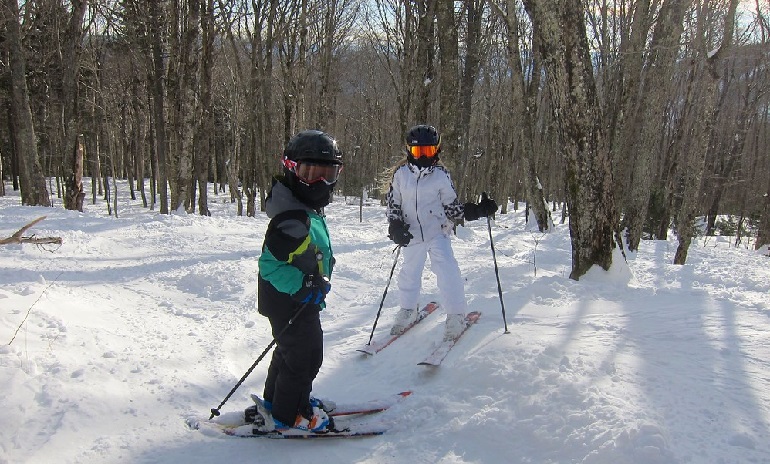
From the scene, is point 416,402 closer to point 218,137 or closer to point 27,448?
point 27,448

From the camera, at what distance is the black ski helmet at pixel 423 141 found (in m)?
4.46

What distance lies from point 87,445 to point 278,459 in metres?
1.12

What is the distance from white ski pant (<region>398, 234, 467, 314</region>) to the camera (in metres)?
4.42

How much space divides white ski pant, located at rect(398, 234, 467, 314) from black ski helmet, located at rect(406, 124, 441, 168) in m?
0.70

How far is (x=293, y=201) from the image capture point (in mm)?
2947

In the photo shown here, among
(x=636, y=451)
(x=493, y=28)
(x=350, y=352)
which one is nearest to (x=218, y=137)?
(x=493, y=28)

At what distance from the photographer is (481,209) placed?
4.32m

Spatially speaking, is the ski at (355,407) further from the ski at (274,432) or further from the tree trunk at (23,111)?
the tree trunk at (23,111)

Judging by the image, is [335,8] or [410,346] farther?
[335,8]

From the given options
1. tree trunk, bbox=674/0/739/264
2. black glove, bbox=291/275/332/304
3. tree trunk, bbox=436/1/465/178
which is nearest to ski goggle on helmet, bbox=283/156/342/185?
black glove, bbox=291/275/332/304

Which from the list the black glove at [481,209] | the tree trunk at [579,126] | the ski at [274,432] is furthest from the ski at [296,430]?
the tree trunk at [579,126]

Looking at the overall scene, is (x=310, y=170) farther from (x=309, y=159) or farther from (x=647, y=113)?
(x=647, y=113)

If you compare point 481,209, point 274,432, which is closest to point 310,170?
point 274,432

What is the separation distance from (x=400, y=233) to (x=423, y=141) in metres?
0.88
